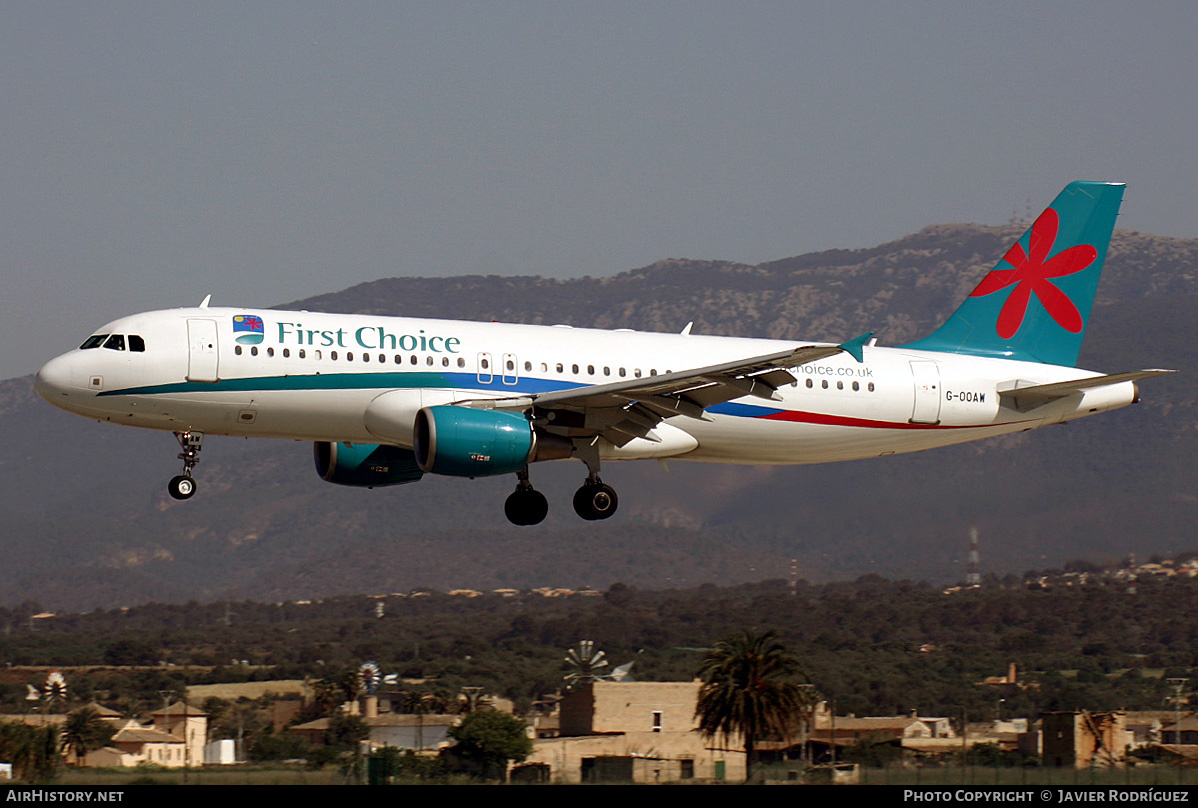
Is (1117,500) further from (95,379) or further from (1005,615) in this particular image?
(95,379)

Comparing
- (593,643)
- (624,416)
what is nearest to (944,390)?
(624,416)

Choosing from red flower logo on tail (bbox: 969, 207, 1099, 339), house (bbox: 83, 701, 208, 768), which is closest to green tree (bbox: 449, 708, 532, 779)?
house (bbox: 83, 701, 208, 768)

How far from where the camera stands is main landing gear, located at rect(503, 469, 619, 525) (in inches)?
1332

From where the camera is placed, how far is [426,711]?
64625 millimetres

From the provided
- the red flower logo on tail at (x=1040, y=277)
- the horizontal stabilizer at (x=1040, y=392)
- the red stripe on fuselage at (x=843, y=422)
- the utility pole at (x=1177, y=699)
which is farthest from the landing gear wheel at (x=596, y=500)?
the utility pole at (x=1177, y=699)

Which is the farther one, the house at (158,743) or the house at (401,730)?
the house at (401,730)

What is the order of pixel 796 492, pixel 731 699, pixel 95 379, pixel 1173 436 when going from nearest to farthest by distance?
pixel 95 379 → pixel 731 699 → pixel 796 492 → pixel 1173 436

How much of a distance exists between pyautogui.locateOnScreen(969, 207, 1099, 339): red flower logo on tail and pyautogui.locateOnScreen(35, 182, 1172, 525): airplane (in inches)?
49.4

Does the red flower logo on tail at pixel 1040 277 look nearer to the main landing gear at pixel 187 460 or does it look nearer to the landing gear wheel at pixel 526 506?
the landing gear wheel at pixel 526 506

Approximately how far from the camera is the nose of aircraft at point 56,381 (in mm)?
30344

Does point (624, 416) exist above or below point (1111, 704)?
above

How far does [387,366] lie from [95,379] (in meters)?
5.70

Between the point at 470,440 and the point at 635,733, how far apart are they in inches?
1008

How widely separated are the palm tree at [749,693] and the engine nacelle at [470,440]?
23.3 m
